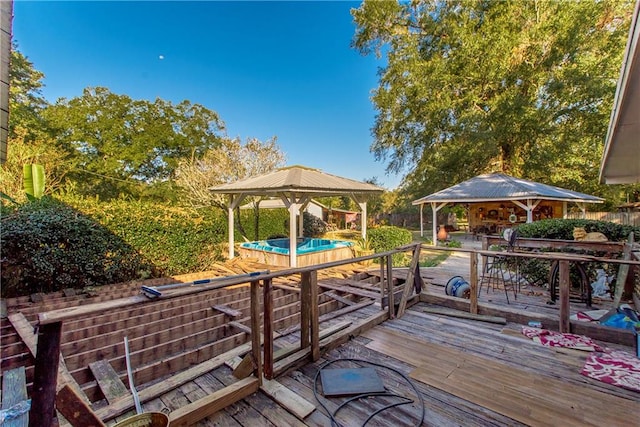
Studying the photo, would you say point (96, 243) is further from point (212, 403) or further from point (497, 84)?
point (497, 84)

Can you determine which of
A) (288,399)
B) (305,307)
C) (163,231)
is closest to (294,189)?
(163,231)

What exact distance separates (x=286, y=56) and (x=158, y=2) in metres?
6.04

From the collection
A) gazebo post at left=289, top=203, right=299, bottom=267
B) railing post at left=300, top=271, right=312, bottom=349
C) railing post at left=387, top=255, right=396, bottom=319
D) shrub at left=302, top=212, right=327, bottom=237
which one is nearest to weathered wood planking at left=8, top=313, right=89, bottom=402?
railing post at left=300, top=271, right=312, bottom=349

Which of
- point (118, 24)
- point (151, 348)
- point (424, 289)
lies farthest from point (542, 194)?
point (118, 24)

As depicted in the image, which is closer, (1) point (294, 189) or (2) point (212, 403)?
(2) point (212, 403)

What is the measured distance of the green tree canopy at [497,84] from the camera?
14938 mm

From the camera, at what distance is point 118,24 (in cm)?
938

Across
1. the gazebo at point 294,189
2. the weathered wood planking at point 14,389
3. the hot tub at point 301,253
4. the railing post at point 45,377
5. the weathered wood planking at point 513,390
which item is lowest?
the weathered wood planking at point 513,390

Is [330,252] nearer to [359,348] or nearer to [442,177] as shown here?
[359,348]

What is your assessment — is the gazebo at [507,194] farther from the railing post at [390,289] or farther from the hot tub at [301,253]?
the railing post at [390,289]

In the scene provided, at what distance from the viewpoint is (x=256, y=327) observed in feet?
7.58

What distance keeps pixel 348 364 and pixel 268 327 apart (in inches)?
37.1

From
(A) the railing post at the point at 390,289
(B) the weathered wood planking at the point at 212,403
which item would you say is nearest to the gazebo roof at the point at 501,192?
(A) the railing post at the point at 390,289

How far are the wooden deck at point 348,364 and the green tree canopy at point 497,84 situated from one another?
15050 mm
